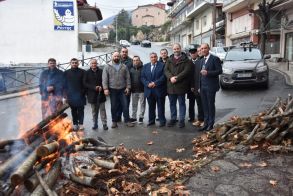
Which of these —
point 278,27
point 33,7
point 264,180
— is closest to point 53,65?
point 264,180

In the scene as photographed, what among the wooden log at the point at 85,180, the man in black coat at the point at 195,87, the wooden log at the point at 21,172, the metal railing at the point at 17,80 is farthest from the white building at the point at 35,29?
the wooden log at the point at 21,172

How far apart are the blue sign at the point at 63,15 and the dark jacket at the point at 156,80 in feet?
96.3

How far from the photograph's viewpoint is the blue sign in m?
36.4

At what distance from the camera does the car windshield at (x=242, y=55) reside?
15.4 m

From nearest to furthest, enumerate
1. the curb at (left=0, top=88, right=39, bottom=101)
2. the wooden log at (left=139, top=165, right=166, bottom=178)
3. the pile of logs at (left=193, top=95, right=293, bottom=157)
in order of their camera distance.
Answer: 1. the wooden log at (left=139, top=165, right=166, bottom=178)
2. the pile of logs at (left=193, top=95, right=293, bottom=157)
3. the curb at (left=0, top=88, right=39, bottom=101)

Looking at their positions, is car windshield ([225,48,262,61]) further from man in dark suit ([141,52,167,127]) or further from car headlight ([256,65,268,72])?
man in dark suit ([141,52,167,127])

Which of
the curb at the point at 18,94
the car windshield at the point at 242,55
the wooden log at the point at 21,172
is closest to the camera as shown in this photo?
the wooden log at the point at 21,172

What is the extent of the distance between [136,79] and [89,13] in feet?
126

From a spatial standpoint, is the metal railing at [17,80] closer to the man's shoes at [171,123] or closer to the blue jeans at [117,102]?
the blue jeans at [117,102]

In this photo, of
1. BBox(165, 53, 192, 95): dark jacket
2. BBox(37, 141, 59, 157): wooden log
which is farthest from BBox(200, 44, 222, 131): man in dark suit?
BBox(37, 141, 59, 157): wooden log

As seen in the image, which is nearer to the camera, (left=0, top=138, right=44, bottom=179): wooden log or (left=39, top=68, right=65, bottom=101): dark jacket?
(left=0, top=138, right=44, bottom=179): wooden log

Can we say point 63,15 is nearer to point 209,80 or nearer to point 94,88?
point 94,88

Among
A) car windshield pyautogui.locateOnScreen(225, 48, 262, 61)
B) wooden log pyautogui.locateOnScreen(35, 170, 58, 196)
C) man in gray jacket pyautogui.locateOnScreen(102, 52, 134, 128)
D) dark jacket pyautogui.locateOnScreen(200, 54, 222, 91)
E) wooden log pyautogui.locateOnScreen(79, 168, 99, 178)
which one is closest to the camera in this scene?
wooden log pyautogui.locateOnScreen(35, 170, 58, 196)

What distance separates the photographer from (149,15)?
133500mm
